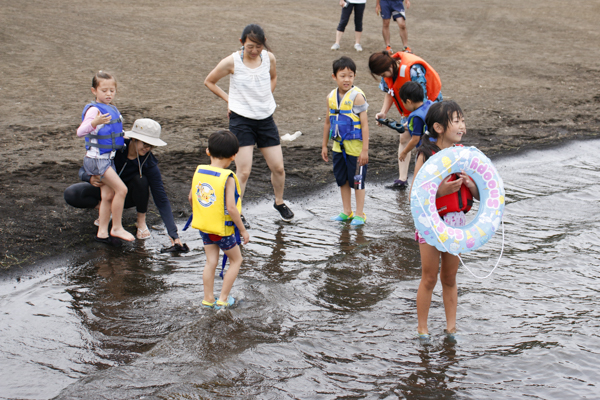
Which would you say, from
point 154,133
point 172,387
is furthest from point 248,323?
point 154,133

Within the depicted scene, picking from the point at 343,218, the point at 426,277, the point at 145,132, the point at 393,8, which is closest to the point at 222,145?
the point at 145,132

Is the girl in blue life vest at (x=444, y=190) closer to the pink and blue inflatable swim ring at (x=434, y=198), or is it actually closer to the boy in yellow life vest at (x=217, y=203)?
the pink and blue inflatable swim ring at (x=434, y=198)

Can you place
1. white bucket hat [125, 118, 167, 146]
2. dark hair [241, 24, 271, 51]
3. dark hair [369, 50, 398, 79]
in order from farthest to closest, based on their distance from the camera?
dark hair [369, 50, 398, 79], dark hair [241, 24, 271, 51], white bucket hat [125, 118, 167, 146]

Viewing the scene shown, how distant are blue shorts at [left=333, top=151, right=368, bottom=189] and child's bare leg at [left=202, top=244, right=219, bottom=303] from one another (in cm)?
228

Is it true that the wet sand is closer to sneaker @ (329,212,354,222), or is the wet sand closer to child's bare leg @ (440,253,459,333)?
sneaker @ (329,212,354,222)

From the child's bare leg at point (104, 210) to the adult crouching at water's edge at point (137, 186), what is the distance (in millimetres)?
75

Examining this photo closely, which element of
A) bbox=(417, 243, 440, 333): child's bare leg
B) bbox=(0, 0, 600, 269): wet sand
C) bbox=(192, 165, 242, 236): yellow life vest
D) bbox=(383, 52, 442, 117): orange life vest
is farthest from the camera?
bbox=(0, 0, 600, 269): wet sand

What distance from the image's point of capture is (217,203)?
4.21 metres

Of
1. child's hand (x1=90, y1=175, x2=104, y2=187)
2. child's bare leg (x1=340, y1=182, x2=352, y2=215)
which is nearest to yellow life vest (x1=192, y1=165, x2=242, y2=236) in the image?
child's hand (x1=90, y1=175, x2=104, y2=187)

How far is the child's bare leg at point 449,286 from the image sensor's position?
12.7ft

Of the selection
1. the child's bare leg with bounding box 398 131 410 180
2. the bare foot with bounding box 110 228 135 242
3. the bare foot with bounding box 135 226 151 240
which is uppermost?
the child's bare leg with bounding box 398 131 410 180

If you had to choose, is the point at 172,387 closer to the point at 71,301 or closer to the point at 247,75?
the point at 71,301

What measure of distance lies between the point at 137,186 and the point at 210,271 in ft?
6.21

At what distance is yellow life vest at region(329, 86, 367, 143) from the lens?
5956 mm
